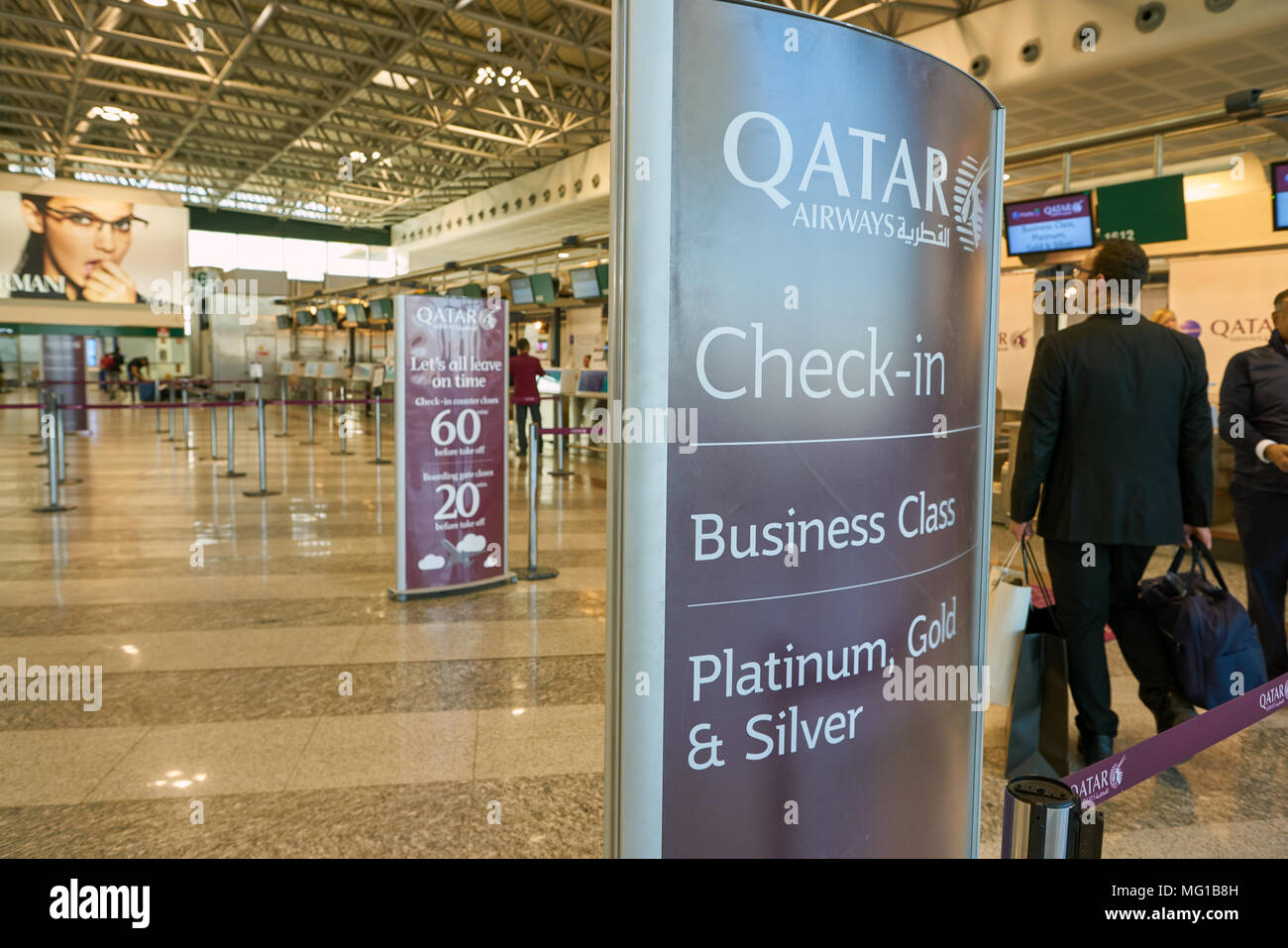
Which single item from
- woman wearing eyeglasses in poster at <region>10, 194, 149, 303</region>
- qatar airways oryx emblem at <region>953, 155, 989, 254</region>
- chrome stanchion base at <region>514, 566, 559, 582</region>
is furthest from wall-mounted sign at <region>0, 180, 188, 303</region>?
qatar airways oryx emblem at <region>953, 155, 989, 254</region>

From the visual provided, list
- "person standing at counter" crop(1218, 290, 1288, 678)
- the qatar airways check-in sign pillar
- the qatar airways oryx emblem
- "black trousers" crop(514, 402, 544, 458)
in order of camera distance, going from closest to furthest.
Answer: the qatar airways check-in sign pillar < the qatar airways oryx emblem < "person standing at counter" crop(1218, 290, 1288, 678) < "black trousers" crop(514, 402, 544, 458)

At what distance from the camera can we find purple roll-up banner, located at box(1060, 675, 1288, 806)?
7.03 feet

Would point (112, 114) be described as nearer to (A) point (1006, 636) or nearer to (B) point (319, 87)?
(B) point (319, 87)

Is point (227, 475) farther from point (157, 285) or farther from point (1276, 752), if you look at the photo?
point (157, 285)

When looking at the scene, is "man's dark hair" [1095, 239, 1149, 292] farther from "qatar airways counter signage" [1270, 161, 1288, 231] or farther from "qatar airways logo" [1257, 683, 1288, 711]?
"qatar airways counter signage" [1270, 161, 1288, 231]

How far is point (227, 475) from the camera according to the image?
11086 mm

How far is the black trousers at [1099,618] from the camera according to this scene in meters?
3.22

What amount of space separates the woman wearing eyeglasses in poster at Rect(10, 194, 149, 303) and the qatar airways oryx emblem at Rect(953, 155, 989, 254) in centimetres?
2387

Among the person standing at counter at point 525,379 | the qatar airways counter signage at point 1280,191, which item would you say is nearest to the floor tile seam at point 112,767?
the qatar airways counter signage at point 1280,191

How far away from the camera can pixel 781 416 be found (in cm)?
140

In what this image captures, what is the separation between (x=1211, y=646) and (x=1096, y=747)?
56 centimetres

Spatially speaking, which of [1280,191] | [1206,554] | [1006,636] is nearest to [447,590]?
[1006,636]

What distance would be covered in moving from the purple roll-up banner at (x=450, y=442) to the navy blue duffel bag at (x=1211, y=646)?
3.96m

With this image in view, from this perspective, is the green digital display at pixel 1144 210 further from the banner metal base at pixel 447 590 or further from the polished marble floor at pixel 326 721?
the banner metal base at pixel 447 590
